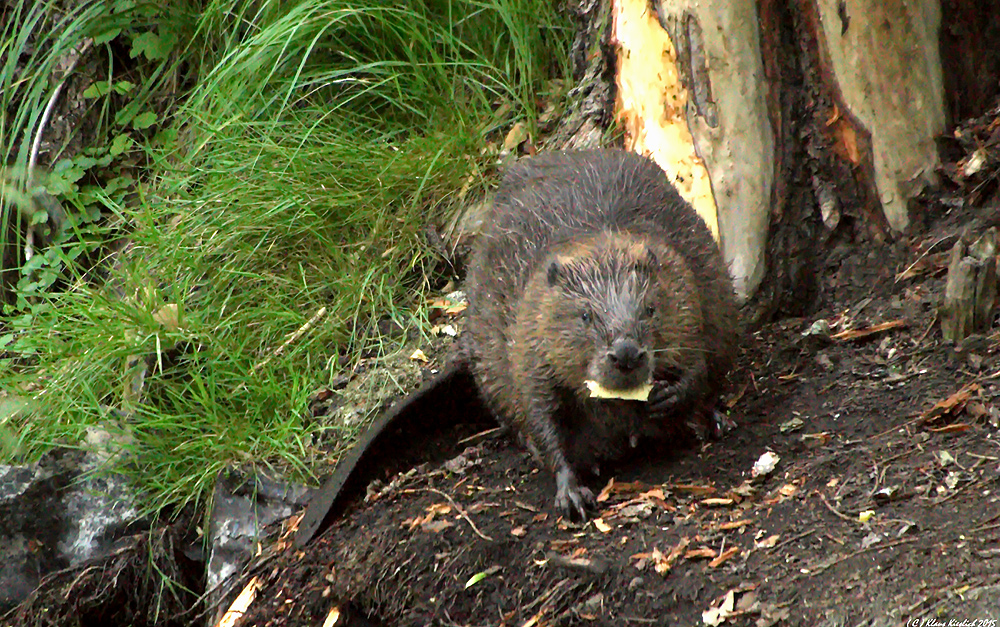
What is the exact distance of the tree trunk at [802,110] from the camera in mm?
3666

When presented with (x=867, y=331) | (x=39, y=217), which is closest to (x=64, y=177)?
(x=39, y=217)

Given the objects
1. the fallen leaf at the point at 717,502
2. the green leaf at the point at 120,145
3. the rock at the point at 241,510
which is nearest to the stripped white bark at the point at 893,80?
the fallen leaf at the point at 717,502

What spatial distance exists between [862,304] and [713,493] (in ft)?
3.49

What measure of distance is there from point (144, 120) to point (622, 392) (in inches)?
135

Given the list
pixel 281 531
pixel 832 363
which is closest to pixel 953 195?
pixel 832 363

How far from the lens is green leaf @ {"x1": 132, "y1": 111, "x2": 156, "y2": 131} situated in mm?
5414

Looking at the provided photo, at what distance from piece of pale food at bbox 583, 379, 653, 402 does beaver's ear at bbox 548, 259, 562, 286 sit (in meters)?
0.32

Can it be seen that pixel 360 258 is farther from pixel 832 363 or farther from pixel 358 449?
pixel 832 363

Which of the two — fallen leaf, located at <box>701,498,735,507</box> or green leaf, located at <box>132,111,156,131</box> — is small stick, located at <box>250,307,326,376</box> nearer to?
green leaf, located at <box>132,111,156,131</box>

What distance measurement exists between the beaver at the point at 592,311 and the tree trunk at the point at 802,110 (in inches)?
13.1

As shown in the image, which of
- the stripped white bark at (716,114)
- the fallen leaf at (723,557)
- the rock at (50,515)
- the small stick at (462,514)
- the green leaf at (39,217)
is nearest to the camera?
the fallen leaf at (723,557)

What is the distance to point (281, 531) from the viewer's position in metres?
3.76

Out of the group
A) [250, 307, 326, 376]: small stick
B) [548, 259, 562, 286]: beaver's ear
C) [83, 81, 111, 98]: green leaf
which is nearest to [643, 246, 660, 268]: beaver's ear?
[548, 259, 562, 286]: beaver's ear

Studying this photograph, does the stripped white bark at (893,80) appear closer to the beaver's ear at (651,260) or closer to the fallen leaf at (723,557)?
the beaver's ear at (651,260)
